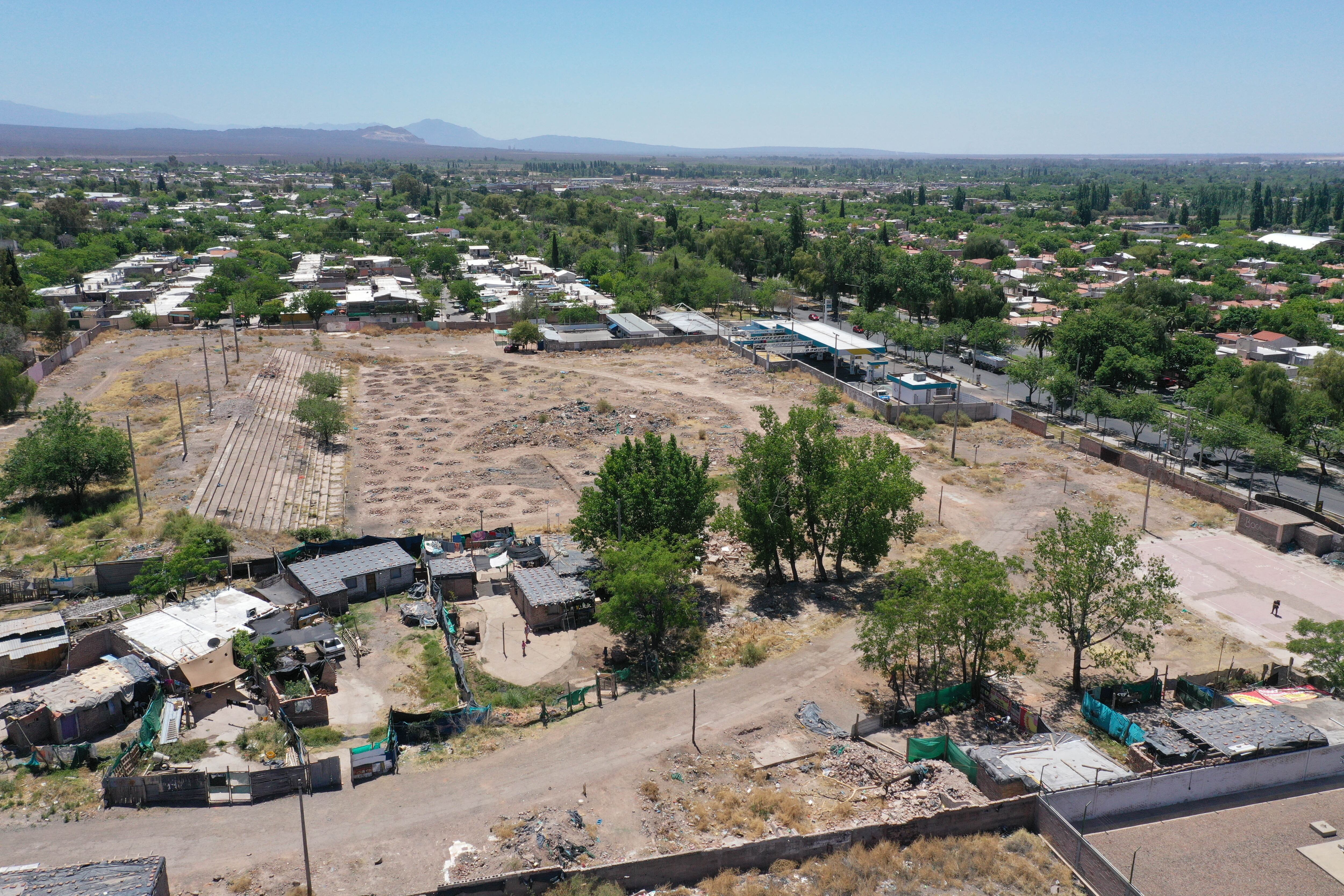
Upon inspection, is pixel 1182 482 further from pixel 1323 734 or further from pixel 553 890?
pixel 553 890

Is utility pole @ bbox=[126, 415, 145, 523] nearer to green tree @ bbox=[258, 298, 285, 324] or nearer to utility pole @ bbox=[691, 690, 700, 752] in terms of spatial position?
utility pole @ bbox=[691, 690, 700, 752]

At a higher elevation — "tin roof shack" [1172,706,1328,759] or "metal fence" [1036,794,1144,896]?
"tin roof shack" [1172,706,1328,759]

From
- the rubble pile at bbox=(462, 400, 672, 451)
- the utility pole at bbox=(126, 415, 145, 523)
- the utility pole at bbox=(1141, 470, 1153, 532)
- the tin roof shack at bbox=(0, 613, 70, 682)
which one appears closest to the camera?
the tin roof shack at bbox=(0, 613, 70, 682)

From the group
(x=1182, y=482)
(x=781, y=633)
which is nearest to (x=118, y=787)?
(x=781, y=633)

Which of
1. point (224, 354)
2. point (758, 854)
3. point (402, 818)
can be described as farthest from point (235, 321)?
point (758, 854)

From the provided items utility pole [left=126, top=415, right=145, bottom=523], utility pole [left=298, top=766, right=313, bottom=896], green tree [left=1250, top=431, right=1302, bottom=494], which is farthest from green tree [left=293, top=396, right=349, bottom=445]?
green tree [left=1250, top=431, right=1302, bottom=494]

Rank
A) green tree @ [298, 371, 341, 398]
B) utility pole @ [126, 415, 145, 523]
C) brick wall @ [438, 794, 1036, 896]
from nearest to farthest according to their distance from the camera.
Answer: brick wall @ [438, 794, 1036, 896], utility pole @ [126, 415, 145, 523], green tree @ [298, 371, 341, 398]

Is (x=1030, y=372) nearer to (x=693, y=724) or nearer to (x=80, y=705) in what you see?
(x=693, y=724)

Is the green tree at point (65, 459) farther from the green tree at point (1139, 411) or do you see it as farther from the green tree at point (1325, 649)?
the green tree at point (1139, 411)
